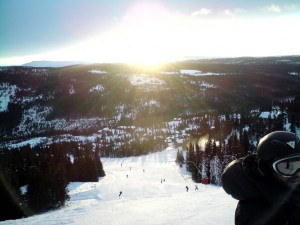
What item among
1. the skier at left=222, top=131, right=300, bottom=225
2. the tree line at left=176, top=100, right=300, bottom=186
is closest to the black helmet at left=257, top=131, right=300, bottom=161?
the skier at left=222, top=131, right=300, bottom=225

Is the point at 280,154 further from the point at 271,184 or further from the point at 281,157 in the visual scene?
the point at 271,184

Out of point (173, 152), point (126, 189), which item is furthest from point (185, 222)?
point (173, 152)

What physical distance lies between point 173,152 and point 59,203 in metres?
133

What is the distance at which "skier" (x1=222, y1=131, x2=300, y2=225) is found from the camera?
3.17 meters

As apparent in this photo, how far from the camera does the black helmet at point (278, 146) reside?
10.7 feet

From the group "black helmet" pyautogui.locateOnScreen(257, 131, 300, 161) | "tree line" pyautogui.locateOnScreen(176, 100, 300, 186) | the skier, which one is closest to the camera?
the skier

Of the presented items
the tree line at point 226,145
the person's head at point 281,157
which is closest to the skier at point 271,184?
the person's head at point 281,157

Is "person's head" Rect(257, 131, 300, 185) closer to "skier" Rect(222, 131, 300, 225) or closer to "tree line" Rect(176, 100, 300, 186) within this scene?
"skier" Rect(222, 131, 300, 225)

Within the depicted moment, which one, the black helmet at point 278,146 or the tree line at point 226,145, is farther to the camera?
the tree line at point 226,145

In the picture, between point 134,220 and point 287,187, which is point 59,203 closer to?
point 134,220

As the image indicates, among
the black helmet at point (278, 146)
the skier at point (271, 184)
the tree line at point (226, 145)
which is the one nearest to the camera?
the skier at point (271, 184)

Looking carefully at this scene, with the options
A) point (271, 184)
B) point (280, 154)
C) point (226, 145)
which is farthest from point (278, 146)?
point (226, 145)

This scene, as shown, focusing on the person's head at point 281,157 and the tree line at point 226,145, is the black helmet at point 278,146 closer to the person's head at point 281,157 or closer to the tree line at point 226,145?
the person's head at point 281,157

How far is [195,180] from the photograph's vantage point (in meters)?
91.1
